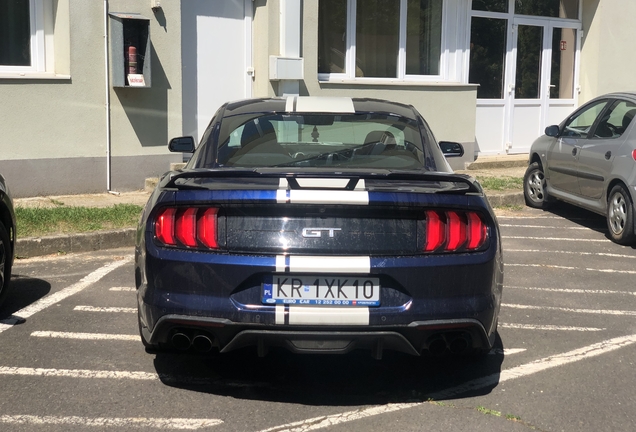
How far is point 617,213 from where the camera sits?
923 centimetres

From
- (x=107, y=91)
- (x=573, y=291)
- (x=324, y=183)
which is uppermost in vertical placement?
(x=107, y=91)

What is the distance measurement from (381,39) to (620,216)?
6.07 m

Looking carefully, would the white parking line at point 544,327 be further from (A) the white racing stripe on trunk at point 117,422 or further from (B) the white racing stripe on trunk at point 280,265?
(A) the white racing stripe on trunk at point 117,422

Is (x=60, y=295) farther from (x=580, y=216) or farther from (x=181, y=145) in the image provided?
(x=580, y=216)

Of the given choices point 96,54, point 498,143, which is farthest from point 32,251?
point 498,143

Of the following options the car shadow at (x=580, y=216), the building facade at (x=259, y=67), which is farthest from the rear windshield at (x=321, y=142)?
the building facade at (x=259, y=67)

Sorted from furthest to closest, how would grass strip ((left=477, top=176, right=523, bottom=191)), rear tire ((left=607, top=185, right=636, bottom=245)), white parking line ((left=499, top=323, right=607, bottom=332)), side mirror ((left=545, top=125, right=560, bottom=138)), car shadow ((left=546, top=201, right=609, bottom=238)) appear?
1. grass strip ((left=477, top=176, right=523, bottom=191))
2. side mirror ((left=545, top=125, right=560, bottom=138))
3. car shadow ((left=546, top=201, right=609, bottom=238))
4. rear tire ((left=607, top=185, right=636, bottom=245))
5. white parking line ((left=499, top=323, right=607, bottom=332))

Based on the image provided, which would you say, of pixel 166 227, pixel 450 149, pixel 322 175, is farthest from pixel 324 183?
pixel 450 149

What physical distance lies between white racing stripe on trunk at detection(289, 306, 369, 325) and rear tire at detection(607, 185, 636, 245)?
568 centimetres

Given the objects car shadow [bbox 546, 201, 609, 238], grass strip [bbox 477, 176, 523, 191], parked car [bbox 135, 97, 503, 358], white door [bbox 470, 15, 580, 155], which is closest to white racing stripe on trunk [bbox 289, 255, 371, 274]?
parked car [bbox 135, 97, 503, 358]

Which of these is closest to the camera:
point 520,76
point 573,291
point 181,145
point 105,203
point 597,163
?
point 181,145

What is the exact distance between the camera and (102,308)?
20.8 feet

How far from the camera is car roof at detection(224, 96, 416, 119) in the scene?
5594mm

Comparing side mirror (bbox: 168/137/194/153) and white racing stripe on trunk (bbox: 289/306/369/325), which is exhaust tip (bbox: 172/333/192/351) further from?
side mirror (bbox: 168/137/194/153)
